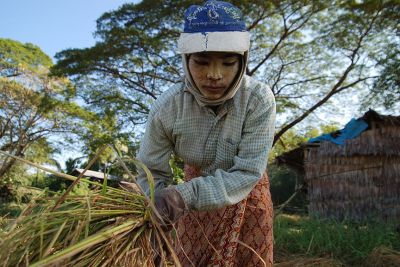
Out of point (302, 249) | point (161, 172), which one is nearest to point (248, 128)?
point (161, 172)

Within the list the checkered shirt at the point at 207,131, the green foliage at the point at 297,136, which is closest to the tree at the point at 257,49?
the green foliage at the point at 297,136

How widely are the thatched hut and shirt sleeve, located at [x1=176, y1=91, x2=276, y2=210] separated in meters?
7.22

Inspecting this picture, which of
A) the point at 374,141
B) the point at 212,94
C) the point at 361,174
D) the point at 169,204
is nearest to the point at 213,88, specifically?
the point at 212,94

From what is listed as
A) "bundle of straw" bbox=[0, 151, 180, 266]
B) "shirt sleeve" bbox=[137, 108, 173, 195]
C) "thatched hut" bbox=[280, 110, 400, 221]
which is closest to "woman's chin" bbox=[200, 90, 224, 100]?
Result: "shirt sleeve" bbox=[137, 108, 173, 195]

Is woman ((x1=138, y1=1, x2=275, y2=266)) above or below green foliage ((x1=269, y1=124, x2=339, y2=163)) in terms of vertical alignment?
below

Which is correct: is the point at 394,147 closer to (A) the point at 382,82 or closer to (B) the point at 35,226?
(A) the point at 382,82

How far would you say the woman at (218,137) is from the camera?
156 centimetres

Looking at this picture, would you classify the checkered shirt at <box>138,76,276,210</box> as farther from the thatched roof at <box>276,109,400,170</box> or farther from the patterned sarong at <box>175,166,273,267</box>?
the thatched roof at <box>276,109,400,170</box>

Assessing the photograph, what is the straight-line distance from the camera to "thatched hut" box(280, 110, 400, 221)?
8.47m

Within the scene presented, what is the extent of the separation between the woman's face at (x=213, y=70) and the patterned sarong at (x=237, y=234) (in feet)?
1.52

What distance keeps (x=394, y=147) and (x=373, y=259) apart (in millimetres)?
4934

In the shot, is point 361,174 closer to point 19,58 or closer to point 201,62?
point 201,62

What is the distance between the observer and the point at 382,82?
331 inches

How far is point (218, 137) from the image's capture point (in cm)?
181
